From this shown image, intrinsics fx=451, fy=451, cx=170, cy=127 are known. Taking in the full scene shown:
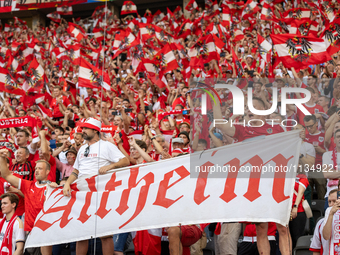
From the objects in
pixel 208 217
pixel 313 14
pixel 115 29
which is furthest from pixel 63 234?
pixel 115 29

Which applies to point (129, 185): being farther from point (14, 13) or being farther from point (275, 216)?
point (14, 13)

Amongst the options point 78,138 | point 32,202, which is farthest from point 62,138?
point 32,202

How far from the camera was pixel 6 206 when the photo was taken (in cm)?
585

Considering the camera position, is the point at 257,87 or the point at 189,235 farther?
the point at 257,87

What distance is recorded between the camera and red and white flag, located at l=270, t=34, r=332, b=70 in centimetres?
845

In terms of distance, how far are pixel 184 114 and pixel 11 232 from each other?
3656mm

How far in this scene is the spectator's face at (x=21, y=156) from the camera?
6680 mm

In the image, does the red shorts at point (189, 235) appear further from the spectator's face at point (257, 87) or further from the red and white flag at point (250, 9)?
the red and white flag at point (250, 9)

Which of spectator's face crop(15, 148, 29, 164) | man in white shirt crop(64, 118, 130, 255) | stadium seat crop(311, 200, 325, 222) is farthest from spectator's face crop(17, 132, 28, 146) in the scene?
stadium seat crop(311, 200, 325, 222)

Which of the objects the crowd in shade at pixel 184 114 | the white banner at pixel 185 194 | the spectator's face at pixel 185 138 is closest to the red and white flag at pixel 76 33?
the crowd in shade at pixel 184 114

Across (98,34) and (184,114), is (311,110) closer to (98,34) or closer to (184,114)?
(184,114)

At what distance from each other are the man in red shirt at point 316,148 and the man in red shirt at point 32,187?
3.62m

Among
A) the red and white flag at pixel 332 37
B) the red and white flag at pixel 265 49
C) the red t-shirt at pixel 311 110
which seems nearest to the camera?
the red t-shirt at pixel 311 110

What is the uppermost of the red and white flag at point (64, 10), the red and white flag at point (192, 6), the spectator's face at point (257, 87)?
the red and white flag at point (64, 10)
